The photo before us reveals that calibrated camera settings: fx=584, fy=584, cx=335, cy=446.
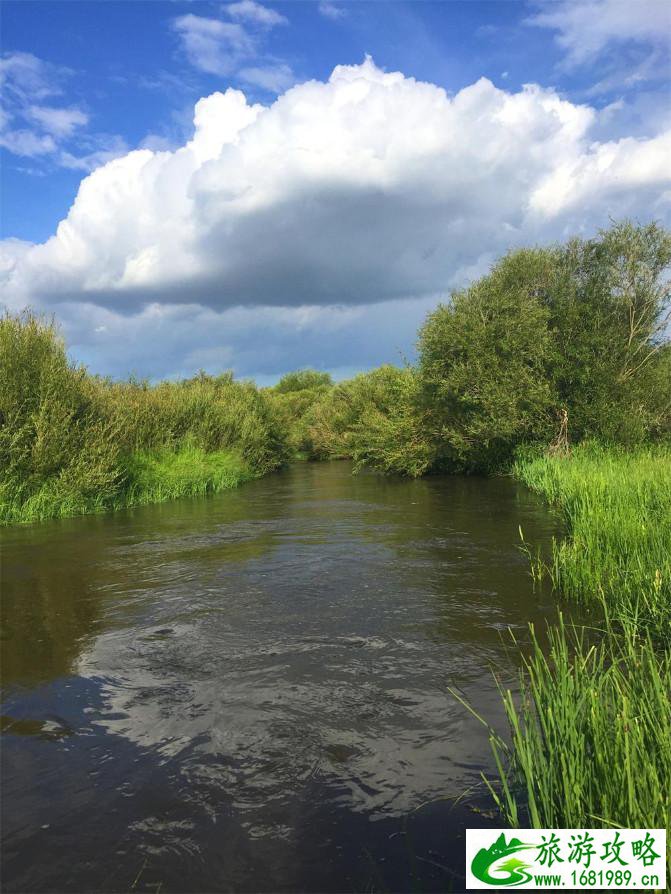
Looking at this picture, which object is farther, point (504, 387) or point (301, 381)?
point (301, 381)

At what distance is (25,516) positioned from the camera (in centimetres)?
1919

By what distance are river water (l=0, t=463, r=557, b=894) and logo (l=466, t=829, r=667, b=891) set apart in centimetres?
29

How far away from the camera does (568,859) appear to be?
130 inches

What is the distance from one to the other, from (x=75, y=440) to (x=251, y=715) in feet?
56.5

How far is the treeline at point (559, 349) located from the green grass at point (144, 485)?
12141mm

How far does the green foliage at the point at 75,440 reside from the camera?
19.4 m

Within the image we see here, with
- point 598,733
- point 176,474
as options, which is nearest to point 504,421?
point 176,474

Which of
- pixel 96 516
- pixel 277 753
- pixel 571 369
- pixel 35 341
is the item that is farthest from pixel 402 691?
pixel 571 369

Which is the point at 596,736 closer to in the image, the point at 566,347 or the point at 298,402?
the point at 566,347

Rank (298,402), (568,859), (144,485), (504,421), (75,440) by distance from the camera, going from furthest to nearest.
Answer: (298,402) < (504,421) < (144,485) < (75,440) < (568,859)

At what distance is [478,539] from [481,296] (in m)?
18.6

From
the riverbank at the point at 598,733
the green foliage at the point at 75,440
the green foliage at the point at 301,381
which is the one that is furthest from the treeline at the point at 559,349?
the green foliage at the point at 301,381

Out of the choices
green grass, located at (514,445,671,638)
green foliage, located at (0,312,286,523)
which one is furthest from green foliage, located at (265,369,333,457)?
green grass, located at (514,445,671,638)

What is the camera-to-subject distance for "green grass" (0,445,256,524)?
19594 mm
